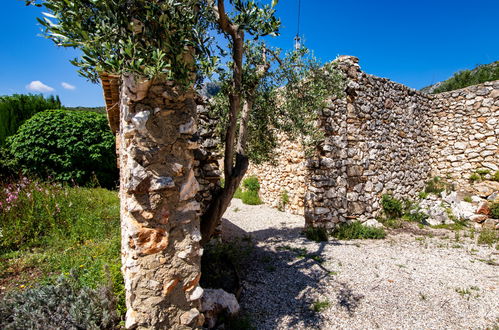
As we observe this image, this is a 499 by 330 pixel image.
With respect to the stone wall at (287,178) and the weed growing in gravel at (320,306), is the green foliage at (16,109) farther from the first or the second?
the weed growing in gravel at (320,306)

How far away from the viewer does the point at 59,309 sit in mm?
2605

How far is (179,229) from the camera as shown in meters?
2.66

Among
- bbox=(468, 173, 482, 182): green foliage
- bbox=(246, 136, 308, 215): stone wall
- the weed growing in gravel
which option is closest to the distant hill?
bbox=(468, 173, 482, 182): green foliage

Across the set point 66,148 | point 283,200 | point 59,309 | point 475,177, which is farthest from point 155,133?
point 475,177

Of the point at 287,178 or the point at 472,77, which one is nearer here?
the point at 287,178

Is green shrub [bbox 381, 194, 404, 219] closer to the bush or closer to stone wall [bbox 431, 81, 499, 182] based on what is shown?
stone wall [bbox 431, 81, 499, 182]

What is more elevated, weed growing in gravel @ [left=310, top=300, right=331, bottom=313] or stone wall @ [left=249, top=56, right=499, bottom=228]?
stone wall @ [left=249, top=56, right=499, bottom=228]

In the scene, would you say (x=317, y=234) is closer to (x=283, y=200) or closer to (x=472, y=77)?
(x=283, y=200)

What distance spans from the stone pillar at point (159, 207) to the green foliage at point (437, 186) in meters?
9.40

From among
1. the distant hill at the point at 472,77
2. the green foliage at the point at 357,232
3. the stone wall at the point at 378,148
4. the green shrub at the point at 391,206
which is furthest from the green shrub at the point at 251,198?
the distant hill at the point at 472,77

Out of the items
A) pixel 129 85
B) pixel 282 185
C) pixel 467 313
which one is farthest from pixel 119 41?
pixel 282 185

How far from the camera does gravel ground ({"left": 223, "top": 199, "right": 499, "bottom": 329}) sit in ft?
11.6

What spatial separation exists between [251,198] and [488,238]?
23.7 ft

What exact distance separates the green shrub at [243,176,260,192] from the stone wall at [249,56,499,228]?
424mm
